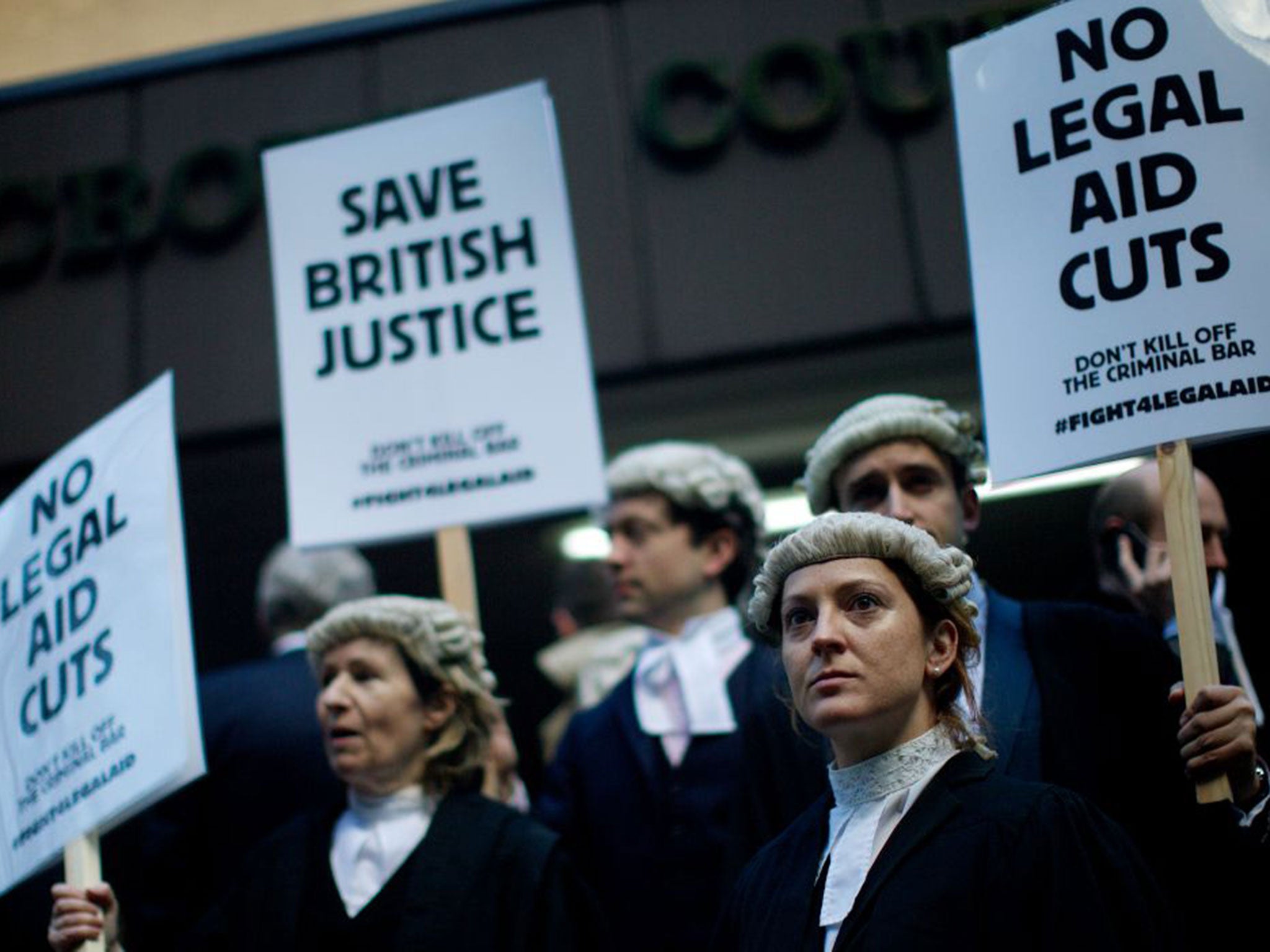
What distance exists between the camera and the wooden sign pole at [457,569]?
4082mm

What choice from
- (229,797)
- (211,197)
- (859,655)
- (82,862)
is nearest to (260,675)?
(229,797)

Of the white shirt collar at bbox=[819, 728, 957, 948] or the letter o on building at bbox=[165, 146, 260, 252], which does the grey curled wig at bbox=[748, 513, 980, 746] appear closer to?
the white shirt collar at bbox=[819, 728, 957, 948]

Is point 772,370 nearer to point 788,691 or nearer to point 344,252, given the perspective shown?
point 344,252

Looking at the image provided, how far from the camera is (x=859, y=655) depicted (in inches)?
107

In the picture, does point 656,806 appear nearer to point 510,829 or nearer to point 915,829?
point 510,829

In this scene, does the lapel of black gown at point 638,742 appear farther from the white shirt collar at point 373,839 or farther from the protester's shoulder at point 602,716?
the white shirt collar at point 373,839

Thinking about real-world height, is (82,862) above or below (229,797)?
below

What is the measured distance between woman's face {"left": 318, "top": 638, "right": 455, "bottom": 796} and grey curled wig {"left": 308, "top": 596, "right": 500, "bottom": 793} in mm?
24

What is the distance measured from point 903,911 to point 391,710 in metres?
1.66

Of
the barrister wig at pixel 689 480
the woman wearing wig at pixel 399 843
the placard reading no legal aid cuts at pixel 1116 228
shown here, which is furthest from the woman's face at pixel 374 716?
the placard reading no legal aid cuts at pixel 1116 228

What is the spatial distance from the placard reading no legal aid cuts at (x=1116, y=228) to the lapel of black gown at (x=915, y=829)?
0.67 metres

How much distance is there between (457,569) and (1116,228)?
69.8 inches

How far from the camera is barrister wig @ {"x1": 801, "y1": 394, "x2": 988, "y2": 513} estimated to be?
11.8 ft

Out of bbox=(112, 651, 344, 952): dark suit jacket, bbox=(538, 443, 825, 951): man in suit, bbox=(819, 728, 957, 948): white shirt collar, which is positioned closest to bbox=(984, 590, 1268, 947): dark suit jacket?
bbox=(819, 728, 957, 948): white shirt collar
